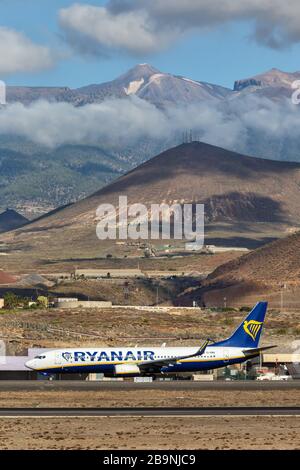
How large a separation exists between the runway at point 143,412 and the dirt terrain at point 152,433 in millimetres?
2346

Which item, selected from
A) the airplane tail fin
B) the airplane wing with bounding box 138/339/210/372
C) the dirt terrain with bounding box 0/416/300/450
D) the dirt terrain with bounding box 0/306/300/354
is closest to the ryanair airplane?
the airplane wing with bounding box 138/339/210/372

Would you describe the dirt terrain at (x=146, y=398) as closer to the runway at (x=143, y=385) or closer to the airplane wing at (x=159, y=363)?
the runway at (x=143, y=385)

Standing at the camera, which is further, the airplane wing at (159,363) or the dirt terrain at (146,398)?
the airplane wing at (159,363)

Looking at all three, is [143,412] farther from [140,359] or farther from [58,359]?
[140,359]

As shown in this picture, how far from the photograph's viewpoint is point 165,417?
7262 cm

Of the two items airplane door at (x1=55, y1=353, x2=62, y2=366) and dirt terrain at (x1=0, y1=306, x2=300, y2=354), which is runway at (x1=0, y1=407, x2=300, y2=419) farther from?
dirt terrain at (x1=0, y1=306, x2=300, y2=354)

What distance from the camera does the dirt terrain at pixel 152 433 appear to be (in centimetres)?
5925

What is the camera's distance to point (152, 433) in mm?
63906

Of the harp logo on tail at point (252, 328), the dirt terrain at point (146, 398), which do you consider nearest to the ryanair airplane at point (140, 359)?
the harp logo on tail at point (252, 328)

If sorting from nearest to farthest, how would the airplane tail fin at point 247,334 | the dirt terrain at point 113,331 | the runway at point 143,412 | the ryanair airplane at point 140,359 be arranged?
1. the runway at point 143,412
2. the ryanair airplane at point 140,359
3. the airplane tail fin at point 247,334
4. the dirt terrain at point 113,331

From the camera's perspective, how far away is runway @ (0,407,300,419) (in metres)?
73.9

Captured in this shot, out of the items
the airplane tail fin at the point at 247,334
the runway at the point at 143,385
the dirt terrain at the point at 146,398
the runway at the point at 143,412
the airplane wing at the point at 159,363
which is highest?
the airplane tail fin at the point at 247,334

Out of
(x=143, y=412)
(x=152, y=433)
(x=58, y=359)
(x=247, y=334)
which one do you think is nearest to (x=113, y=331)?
(x=247, y=334)

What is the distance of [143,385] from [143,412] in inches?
1008
